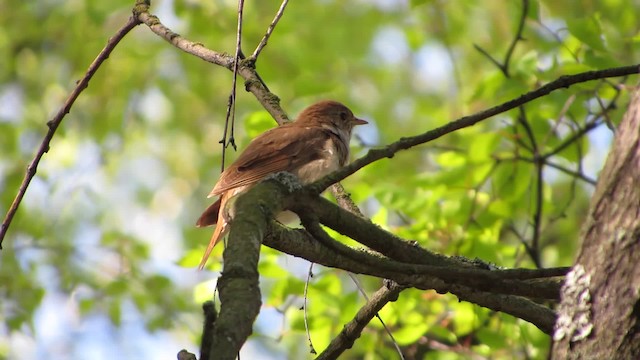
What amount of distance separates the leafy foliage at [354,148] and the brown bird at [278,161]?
13 centimetres

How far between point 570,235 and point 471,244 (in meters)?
4.71

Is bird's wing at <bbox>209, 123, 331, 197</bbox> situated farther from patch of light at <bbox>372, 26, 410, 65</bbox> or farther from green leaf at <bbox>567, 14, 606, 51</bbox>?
patch of light at <bbox>372, 26, 410, 65</bbox>

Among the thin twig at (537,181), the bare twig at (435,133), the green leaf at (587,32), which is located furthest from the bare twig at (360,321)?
the thin twig at (537,181)

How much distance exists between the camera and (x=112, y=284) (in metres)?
6.94

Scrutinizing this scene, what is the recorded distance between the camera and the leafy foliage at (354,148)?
5004 millimetres

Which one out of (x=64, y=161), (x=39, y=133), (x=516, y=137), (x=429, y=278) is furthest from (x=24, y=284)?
(x=429, y=278)

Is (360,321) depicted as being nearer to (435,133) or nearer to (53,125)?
(435,133)

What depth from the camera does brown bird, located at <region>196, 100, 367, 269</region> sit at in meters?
4.71

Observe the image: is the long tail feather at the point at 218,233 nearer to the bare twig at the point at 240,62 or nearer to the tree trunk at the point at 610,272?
the bare twig at the point at 240,62

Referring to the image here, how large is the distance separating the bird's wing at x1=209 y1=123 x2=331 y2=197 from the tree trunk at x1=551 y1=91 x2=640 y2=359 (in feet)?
10.1

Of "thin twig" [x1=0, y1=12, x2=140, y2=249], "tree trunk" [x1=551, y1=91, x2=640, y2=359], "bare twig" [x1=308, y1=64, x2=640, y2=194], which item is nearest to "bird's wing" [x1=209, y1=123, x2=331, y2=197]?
"thin twig" [x1=0, y1=12, x2=140, y2=249]

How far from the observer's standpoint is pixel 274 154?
16.4 feet

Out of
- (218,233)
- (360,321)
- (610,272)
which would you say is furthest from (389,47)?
(610,272)

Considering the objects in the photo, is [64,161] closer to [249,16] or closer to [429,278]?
[249,16]
